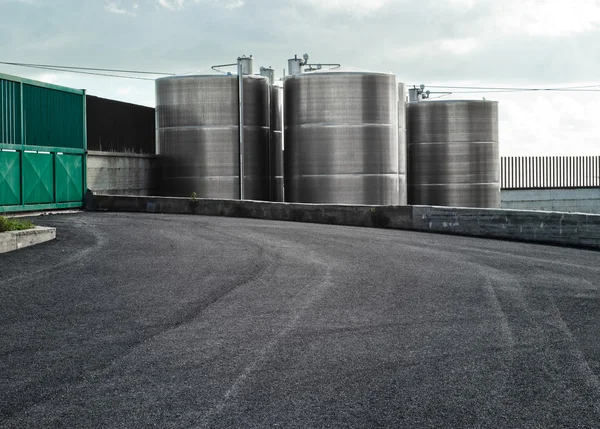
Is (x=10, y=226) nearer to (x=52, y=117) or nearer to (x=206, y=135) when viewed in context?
(x=52, y=117)

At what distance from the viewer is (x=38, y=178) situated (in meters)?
24.1

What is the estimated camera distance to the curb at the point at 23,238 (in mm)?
13992

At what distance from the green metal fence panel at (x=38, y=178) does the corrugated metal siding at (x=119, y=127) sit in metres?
3.67

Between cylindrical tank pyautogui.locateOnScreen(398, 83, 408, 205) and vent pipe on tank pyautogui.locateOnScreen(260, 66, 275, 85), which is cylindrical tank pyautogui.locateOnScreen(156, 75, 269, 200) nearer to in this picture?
vent pipe on tank pyautogui.locateOnScreen(260, 66, 275, 85)

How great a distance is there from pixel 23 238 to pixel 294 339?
8.75 meters

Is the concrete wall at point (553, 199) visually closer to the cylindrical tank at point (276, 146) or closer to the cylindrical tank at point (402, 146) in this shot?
the cylindrical tank at point (402, 146)

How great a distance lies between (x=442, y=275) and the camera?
11844 mm

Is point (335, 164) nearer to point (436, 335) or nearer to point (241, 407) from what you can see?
point (436, 335)

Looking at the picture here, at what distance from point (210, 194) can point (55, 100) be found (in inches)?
285

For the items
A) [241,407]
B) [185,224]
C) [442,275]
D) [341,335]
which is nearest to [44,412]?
[241,407]

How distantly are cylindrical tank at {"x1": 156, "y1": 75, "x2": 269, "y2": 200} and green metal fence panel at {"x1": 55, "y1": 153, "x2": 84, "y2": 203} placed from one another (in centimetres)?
502

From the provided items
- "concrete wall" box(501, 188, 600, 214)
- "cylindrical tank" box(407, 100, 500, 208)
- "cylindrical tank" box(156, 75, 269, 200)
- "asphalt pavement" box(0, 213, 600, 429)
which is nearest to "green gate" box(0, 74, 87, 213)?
"cylindrical tank" box(156, 75, 269, 200)

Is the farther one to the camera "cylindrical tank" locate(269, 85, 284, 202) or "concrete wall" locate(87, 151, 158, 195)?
"cylindrical tank" locate(269, 85, 284, 202)

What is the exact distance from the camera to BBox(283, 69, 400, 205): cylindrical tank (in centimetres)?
2888
